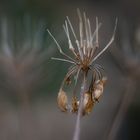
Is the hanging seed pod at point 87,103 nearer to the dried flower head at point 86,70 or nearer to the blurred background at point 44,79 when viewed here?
the dried flower head at point 86,70

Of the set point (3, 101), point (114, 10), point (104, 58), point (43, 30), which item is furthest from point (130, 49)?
point (114, 10)

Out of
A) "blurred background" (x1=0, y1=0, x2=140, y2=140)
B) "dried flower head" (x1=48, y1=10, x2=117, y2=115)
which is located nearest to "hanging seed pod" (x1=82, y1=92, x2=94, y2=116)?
"dried flower head" (x1=48, y1=10, x2=117, y2=115)

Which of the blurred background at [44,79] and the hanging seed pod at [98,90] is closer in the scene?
the hanging seed pod at [98,90]

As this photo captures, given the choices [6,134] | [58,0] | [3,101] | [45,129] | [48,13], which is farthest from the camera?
[58,0]

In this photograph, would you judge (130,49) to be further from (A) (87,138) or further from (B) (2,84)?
(A) (87,138)

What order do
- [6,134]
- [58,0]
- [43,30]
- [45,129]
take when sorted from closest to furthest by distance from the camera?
[6,134] → [43,30] → [45,129] → [58,0]

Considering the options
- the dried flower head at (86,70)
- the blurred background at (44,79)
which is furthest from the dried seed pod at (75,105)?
the blurred background at (44,79)

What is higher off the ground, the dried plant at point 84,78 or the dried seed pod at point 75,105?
the dried plant at point 84,78
